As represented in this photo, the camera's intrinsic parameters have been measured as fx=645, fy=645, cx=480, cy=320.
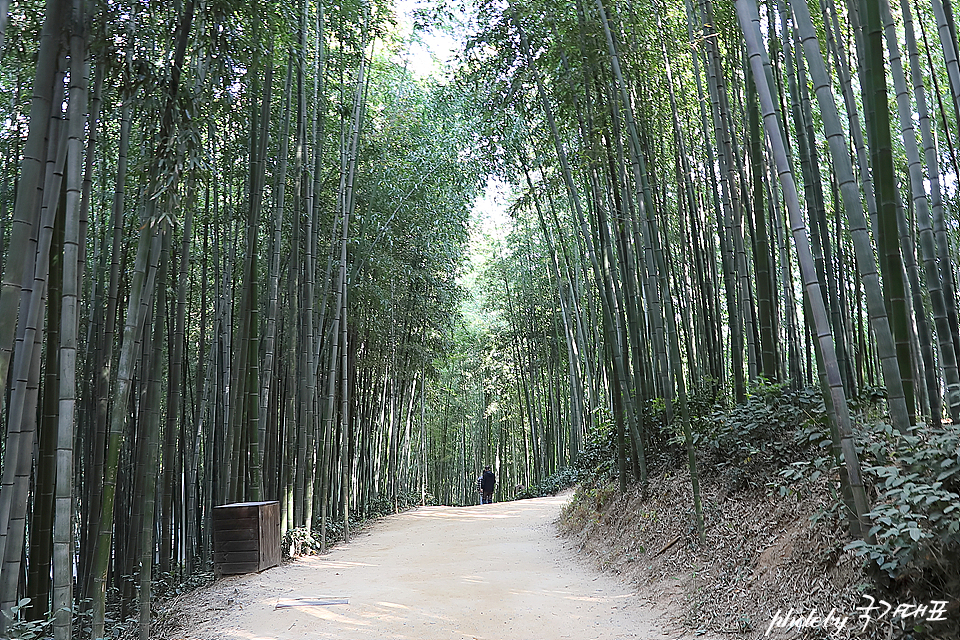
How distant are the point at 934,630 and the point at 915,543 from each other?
0.23 meters

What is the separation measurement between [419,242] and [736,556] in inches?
224

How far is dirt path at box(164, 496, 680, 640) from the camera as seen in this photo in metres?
3.02

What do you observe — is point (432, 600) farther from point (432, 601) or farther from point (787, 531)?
point (787, 531)

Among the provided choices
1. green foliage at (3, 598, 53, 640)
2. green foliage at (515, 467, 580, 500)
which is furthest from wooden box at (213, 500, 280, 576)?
green foliage at (515, 467, 580, 500)

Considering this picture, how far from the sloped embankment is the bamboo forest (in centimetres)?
12

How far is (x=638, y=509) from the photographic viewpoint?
4.52 metres

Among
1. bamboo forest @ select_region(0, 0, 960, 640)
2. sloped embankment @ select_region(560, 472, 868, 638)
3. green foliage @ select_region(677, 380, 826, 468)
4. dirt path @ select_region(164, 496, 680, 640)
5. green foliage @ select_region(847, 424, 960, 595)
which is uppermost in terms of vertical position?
bamboo forest @ select_region(0, 0, 960, 640)

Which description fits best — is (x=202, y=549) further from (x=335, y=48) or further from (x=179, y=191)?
(x=335, y=48)

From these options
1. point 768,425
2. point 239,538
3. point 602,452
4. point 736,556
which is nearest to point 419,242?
point 602,452

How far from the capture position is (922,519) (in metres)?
2.03

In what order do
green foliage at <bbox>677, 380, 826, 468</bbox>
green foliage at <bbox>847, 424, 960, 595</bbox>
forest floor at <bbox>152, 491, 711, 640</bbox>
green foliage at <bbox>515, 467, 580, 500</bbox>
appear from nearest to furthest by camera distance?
green foliage at <bbox>847, 424, 960, 595</bbox> < forest floor at <bbox>152, 491, 711, 640</bbox> < green foliage at <bbox>677, 380, 826, 468</bbox> < green foliage at <bbox>515, 467, 580, 500</bbox>

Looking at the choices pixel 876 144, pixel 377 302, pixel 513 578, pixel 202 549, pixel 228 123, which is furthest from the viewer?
pixel 377 302

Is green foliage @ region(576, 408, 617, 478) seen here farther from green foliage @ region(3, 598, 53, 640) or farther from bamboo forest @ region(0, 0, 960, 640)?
green foliage @ region(3, 598, 53, 640)

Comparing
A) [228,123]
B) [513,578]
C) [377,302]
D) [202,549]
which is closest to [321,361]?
[377,302]
